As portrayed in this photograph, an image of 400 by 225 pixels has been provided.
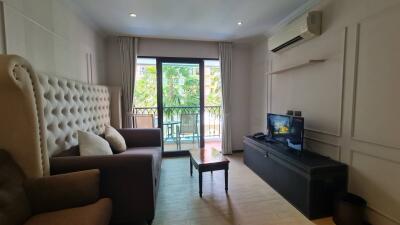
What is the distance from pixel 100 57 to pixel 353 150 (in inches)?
155

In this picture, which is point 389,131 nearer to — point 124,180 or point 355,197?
point 355,197

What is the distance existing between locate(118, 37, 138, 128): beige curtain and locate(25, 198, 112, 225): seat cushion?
260cm

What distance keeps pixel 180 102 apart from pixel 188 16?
1.86 m

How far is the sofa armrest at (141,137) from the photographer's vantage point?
10.2ft

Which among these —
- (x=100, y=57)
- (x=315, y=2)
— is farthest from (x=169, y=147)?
(x=315, y=2)

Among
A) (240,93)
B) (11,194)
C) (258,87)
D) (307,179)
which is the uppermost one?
(258,87)

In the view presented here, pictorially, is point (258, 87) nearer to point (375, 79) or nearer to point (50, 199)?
point (375, 79)

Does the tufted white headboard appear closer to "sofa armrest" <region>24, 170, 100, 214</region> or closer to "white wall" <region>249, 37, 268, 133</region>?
"sofa armrest" <region>24, 170, 100, 214</region>

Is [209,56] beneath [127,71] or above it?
above

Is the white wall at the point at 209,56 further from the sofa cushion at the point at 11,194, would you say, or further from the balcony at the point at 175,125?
the sofa cushion at the point at 11,194

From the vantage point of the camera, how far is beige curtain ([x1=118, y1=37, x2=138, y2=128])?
3746mm

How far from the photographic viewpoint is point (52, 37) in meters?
2.07

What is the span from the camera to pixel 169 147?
4.55 m

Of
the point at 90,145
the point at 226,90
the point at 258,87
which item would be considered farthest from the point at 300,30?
the point at 90,145
